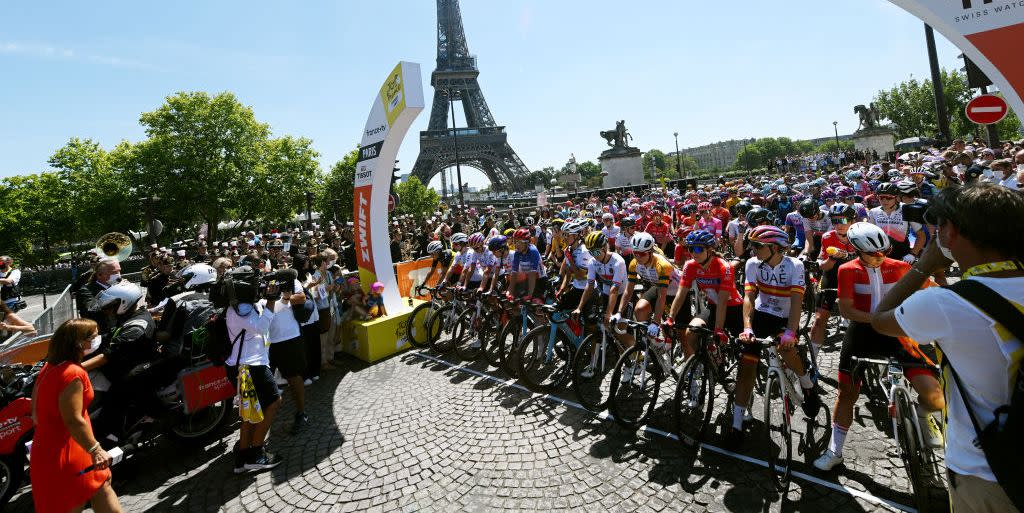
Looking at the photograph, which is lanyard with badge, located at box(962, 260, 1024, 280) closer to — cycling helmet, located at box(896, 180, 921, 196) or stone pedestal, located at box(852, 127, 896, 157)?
cycling helmet, located at box(896, 180, 921, 196)

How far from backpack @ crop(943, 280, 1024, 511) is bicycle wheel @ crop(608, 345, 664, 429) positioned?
3.19 m

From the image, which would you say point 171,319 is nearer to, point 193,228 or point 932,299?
point 932,299

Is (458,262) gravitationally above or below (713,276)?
above

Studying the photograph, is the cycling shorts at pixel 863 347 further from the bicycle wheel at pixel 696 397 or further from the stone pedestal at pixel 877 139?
the stone pedestal at pixel 877 139

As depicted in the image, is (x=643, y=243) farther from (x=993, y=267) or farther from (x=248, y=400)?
(x=248, y=400)

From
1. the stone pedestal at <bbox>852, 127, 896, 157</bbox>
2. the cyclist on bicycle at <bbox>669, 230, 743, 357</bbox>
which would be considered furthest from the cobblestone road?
the stone pedestal at <bbox>852, 127, 896, 157</bbox>

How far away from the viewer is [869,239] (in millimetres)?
3609

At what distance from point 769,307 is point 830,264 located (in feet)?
6.61

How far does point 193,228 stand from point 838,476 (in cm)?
4217

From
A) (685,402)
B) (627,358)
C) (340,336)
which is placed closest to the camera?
(685,402)

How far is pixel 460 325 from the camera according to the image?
7.64m

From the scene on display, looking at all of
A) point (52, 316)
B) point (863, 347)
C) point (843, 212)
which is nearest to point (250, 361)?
point (863, 347)

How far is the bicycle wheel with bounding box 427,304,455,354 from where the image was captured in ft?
24.6

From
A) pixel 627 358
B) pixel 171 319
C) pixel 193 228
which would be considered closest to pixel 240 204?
pixel 193 228
